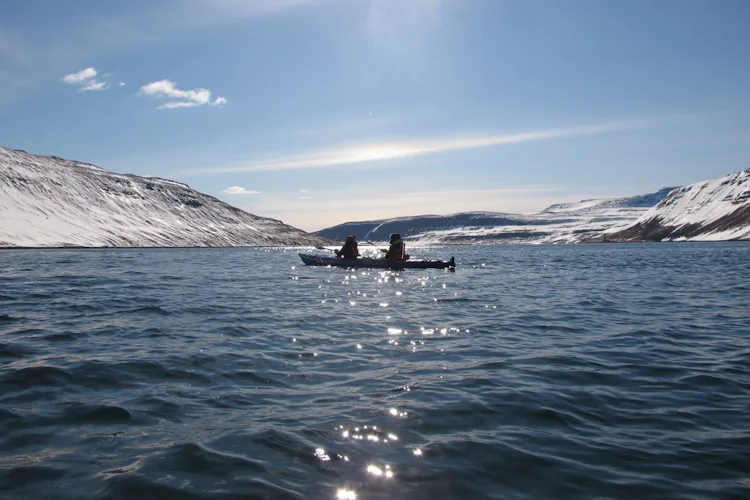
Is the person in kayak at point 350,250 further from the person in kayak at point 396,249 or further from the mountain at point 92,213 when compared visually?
the mountain at point 92,213

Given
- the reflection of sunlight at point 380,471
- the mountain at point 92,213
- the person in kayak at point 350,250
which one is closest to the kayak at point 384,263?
the person in kayak at point 350,250

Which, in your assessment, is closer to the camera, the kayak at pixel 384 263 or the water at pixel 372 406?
the water at pixel 372 406

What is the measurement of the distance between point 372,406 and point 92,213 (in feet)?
544

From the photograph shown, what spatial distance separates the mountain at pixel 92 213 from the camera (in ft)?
404

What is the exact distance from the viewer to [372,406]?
337 inches

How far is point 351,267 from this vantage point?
48.9 meters

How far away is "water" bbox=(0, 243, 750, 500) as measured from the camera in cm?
600

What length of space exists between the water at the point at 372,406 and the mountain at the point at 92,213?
114349mm

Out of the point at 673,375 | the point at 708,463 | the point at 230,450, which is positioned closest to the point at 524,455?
the point at 708,463

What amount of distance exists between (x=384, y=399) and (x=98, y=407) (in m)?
4.78

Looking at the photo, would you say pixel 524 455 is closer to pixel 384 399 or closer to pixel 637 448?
pixel 637 448

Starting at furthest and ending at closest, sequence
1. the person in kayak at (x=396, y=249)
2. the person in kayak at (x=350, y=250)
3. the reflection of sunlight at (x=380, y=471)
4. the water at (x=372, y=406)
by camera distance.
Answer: the person in kayak at (x=350, y=250) → the person in kayak at (x=396, y=249) → the reflection of sunlight at (x=380, y=471) → the water at (x=372, y=406)

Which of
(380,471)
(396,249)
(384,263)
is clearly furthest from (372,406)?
(384,263)

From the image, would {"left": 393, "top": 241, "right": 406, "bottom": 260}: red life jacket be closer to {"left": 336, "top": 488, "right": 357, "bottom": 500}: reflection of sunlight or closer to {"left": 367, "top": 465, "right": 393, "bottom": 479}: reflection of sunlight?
{"left": 367, "top": 465, "right": 393, "bottom": 479}: reflection of sunlight
